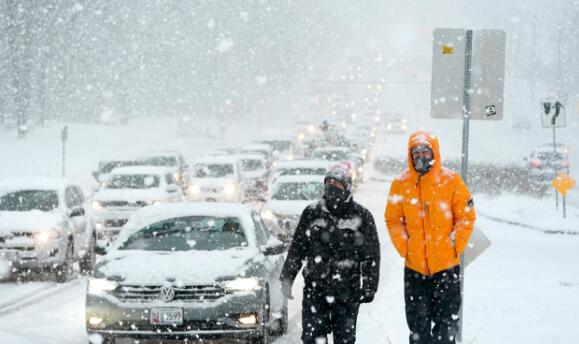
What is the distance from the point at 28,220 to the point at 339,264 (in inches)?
380

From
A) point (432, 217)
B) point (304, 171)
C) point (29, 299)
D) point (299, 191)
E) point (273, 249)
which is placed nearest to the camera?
point (432, 217)

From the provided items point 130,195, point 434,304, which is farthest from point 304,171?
point 434,304

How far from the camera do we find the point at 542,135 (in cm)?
9531

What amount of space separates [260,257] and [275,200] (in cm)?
1080

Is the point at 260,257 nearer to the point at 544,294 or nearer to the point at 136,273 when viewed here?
the point at 136,273

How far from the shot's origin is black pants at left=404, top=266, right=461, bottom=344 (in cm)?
733

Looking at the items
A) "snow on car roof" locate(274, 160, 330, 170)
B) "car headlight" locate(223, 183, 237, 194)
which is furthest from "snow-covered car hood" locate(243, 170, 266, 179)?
"snow on car roof" locate(274, 160, 330, 170)

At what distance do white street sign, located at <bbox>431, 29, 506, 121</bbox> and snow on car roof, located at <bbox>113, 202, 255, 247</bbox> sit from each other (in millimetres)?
2561

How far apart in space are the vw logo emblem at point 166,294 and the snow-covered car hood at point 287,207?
10.8 m

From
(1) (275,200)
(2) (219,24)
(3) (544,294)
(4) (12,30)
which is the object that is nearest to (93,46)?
(4) (12,30)

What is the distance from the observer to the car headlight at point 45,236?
15438 mm

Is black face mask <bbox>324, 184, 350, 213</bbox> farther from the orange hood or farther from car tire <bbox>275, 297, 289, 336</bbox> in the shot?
car tire <bbox>275, 297, 289, 336</bbox>

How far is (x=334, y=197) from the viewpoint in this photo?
23.5 ft

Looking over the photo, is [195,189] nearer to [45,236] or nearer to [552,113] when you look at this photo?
[552,113]
